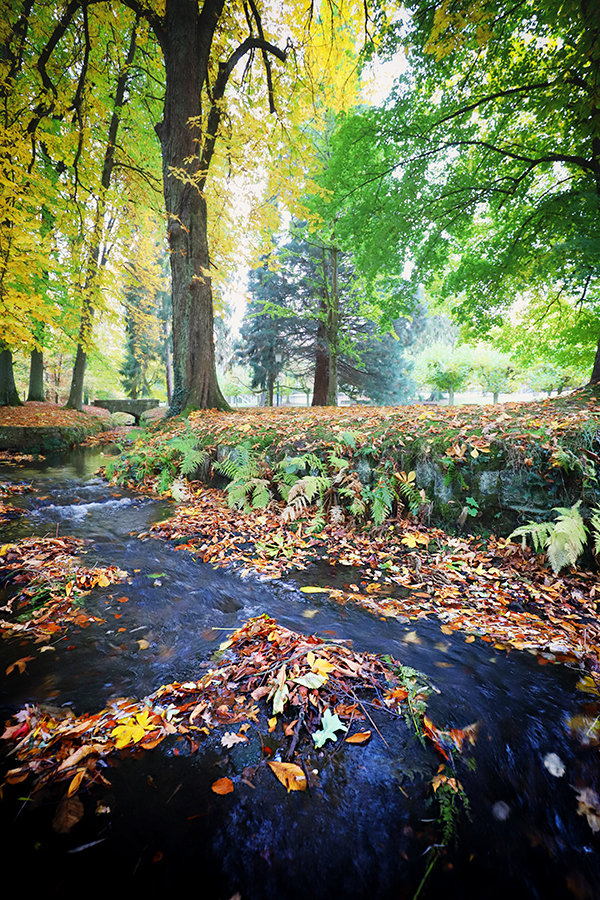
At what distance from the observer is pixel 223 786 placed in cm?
134

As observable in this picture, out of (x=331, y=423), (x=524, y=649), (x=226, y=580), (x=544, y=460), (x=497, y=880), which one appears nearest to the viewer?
(x=497, y=880)

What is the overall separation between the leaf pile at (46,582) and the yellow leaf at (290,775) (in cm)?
166

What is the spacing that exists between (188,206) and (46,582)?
8.13 m

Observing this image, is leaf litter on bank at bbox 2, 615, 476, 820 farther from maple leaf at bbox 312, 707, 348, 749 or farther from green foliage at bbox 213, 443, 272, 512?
green foliage at bbox 213, 443, 272, 512

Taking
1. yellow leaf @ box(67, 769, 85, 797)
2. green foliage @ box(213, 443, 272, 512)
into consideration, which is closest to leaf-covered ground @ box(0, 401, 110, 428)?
green foliage @ box(213, 443, 272, 512)

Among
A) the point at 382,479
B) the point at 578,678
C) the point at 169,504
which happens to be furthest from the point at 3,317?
the point at 578,678

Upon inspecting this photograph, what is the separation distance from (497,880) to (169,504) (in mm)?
4891

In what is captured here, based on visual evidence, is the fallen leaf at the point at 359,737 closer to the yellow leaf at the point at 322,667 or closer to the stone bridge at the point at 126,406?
the yellow leaf at the point at 322,667

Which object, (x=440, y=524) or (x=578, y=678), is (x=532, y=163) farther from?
(x=578, y=678)

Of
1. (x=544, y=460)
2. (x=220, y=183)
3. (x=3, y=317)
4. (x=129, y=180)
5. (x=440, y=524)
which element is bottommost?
(x=440, y=524)

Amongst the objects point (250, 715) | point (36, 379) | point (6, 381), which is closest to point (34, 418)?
point (6, 381)

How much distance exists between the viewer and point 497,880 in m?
1.15

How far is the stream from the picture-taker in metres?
1.10

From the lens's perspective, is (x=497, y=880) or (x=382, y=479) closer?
(x=497, y=880)
